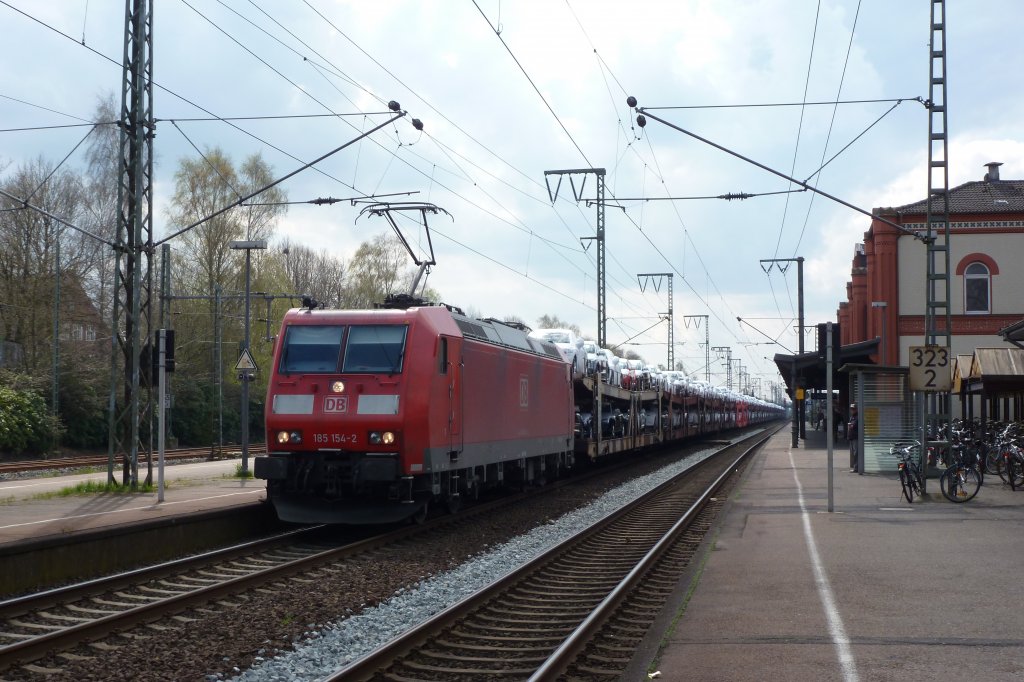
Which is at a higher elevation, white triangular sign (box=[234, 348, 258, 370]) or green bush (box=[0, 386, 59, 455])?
white triangular sign (box=[234, 348, 258, 370])

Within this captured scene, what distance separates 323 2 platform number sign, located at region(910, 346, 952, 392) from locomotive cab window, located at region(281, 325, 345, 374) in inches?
374

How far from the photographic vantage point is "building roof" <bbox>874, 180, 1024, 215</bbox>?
42638 mm

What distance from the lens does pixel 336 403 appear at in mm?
15109

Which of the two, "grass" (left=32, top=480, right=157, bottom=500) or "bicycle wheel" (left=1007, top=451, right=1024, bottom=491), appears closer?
"grass" (left=32, top=480, right=157, bottom=500)

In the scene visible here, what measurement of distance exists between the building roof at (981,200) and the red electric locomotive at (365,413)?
3144cm

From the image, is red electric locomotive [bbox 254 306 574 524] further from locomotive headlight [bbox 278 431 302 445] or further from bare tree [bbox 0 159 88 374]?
bare tree [bbox 0 159 88 374]

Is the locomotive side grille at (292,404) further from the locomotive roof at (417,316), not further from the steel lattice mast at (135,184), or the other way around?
the steel lattice mast at (135,184)

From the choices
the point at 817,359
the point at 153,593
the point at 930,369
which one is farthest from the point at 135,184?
the point at 817,359

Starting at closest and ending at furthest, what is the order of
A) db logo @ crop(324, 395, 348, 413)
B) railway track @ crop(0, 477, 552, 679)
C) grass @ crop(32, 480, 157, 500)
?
railway track @ crop(0, 477, 552, 679) < db logo @ crop(324, 395, 348, 413) < grass @ crop(32, 480, 157, 500)

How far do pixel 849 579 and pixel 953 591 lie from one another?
106 cm

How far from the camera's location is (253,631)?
918 cm

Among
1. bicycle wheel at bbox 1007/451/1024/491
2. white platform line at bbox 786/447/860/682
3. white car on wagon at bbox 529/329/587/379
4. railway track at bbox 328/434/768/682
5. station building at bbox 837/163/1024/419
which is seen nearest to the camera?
white platform line at bbox 786/447/860/682

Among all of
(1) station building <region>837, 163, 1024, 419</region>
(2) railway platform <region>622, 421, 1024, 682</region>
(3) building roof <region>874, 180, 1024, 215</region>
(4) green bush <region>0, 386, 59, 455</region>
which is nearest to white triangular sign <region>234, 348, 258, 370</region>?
(2) railway platform <region>622, 421, 1024, 682</region>

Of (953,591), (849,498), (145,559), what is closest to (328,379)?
(145,559)
